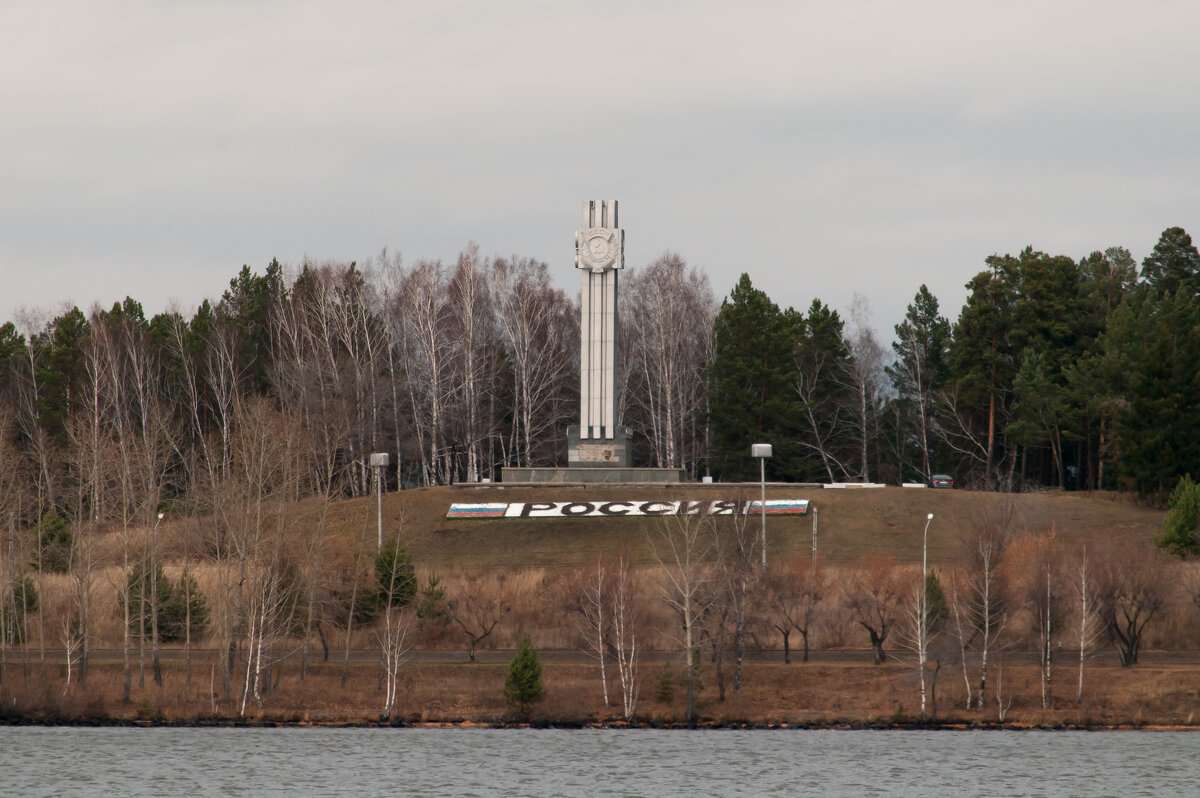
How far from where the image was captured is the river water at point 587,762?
40.7 m

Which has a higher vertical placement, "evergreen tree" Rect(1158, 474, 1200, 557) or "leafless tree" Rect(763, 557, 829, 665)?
"evergreen tree" Rect(1158, 474, 1200, 557)

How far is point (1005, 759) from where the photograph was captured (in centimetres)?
4509

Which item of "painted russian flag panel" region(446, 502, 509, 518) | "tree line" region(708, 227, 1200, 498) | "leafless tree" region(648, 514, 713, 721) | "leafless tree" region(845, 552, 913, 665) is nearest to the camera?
"leafless tree" region(648, 514, 713, 721)

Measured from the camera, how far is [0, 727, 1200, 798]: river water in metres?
40.7

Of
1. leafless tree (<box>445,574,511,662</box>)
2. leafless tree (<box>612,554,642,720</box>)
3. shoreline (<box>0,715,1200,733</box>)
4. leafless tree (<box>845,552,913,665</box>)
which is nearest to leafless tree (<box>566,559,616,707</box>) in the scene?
leafless tree (<box>612,554,642,720</box>)

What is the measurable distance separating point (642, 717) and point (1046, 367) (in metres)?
52.9

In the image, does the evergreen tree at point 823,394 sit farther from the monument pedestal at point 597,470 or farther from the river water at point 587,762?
the river water at point 587,762

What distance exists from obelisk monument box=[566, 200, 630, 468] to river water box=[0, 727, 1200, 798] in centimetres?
3190

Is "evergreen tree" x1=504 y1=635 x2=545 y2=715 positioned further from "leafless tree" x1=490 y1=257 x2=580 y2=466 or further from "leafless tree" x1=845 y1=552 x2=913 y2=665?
"leafless tree" x1=490 y1=257 x2=580 y2=466

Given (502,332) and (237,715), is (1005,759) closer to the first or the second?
(237,715)

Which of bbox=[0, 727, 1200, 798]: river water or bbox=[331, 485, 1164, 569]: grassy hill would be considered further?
bbox=[331, 485, 1164, 569]: grassy hill

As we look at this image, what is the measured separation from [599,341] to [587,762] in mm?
39030

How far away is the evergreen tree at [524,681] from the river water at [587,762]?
1.50 m

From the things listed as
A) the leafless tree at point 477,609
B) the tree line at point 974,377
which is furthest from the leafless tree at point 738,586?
the tree line at point 974,377
